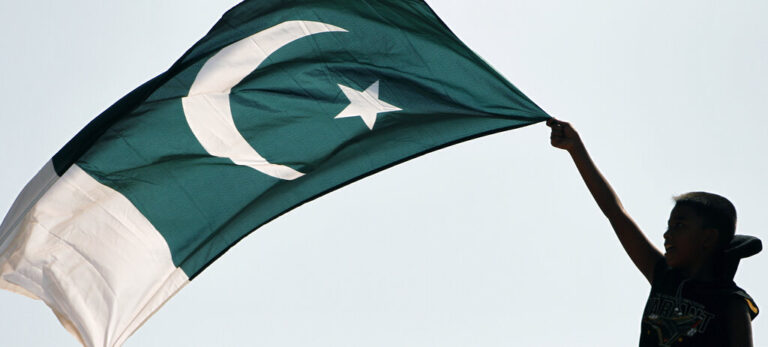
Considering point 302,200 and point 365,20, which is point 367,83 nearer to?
point 365,20

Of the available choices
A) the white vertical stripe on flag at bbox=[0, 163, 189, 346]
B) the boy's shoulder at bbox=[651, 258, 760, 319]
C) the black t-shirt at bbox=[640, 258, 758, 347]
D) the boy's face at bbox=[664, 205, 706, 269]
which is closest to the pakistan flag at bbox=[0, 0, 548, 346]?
the white vertical stripe on flag at bbox=[0, 163, 189, 346]

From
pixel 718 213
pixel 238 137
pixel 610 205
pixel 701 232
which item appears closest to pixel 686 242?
pixel 701 232

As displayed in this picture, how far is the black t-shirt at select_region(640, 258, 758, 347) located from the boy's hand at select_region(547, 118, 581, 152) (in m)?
1.30

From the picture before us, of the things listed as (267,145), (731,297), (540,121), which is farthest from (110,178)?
(731,297)

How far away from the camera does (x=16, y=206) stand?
8.83 meters

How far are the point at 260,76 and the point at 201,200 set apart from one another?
116 cm

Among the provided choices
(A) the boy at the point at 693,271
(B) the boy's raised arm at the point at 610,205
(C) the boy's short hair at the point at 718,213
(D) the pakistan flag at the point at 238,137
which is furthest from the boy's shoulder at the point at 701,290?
(D) the pakistan flag at the point at 238,137

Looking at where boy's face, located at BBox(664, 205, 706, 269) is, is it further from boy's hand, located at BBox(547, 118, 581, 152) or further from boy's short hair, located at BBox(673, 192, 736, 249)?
boy's hand, located at BBox(547, 118, 581, 152)

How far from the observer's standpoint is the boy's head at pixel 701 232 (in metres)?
6.78

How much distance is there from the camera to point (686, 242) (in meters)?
6.79

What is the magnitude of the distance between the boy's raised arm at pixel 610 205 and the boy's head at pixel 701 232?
0.24m

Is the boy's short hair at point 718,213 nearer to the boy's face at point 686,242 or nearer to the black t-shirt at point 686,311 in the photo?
the boy's face at point 686,242

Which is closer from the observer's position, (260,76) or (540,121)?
(540,121)

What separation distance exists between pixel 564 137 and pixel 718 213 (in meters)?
1.42
